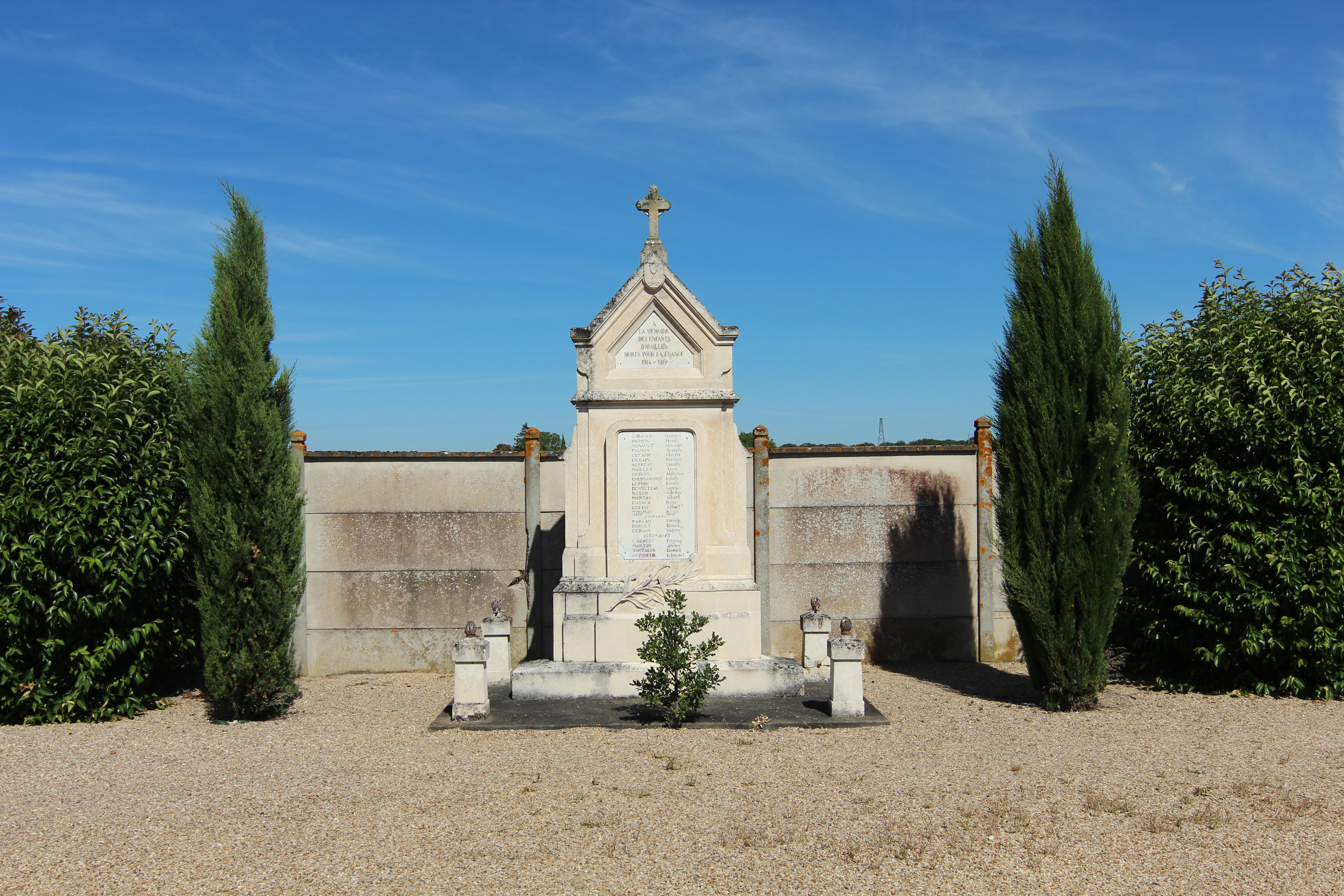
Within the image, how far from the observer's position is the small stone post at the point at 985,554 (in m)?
9.55

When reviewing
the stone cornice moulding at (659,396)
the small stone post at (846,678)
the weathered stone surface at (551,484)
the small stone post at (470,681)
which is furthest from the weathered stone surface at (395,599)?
the small stone post at (846,678)

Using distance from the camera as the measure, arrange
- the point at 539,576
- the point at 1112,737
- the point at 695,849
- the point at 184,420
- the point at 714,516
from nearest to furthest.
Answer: the point at 695,849 → the point at 1112,737 → the point at 184,420 → the point at 714,516 → the point at 539,576

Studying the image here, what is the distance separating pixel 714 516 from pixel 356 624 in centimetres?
411

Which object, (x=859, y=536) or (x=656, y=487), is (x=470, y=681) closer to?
(x=656, y=487)

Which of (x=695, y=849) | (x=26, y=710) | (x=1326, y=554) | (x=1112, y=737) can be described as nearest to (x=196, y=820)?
(x=695, y=849)

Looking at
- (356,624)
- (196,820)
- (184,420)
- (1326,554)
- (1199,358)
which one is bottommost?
(196,820)

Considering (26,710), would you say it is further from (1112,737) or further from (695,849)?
(1112,737)

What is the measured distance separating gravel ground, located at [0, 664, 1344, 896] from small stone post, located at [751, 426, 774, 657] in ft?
7.52

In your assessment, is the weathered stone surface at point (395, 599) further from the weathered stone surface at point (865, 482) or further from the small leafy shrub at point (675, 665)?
the weathered stone surface at point (865, 482)

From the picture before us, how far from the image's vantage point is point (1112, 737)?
21.6 ft

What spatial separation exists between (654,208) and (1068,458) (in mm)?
4190

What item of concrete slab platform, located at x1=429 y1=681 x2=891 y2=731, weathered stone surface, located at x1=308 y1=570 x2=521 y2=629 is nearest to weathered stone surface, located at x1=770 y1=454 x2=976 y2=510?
concrete slab platform, located at x1=429 y1=681 x2=891 y2=731

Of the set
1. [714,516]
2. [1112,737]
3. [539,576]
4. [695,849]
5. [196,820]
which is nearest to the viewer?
[695,849]

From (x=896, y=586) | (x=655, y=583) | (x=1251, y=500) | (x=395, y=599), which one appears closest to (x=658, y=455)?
(x=655, y=583)
